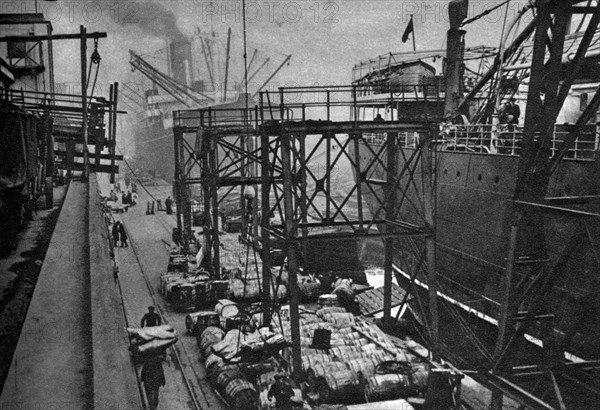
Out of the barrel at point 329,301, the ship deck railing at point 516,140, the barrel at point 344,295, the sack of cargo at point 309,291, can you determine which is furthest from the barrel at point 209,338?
the ship deck railing at point 516,140

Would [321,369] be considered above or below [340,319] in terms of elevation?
below

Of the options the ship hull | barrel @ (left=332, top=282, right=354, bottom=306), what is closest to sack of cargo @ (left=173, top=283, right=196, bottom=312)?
barrel @ (left=332, top=282, right=354, bottom=306)

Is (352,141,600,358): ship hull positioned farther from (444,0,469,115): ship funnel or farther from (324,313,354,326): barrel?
(444,0,469,115): ship funnel

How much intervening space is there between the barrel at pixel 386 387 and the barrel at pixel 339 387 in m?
0.28

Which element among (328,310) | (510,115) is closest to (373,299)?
(328,310)

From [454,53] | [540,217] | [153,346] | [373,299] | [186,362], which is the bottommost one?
[186,362]

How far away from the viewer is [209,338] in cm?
1184

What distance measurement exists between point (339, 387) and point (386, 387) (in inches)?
38.3

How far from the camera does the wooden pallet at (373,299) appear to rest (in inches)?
599

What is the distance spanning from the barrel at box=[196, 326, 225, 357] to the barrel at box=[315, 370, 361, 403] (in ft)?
10.2

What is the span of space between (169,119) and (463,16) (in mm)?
46877

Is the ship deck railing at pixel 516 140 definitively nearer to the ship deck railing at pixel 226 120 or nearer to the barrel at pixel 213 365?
the ship deck railing at pixel 226 120

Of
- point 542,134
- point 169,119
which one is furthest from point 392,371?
Answer: point 169,119

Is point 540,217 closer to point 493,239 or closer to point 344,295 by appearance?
point 493,239
